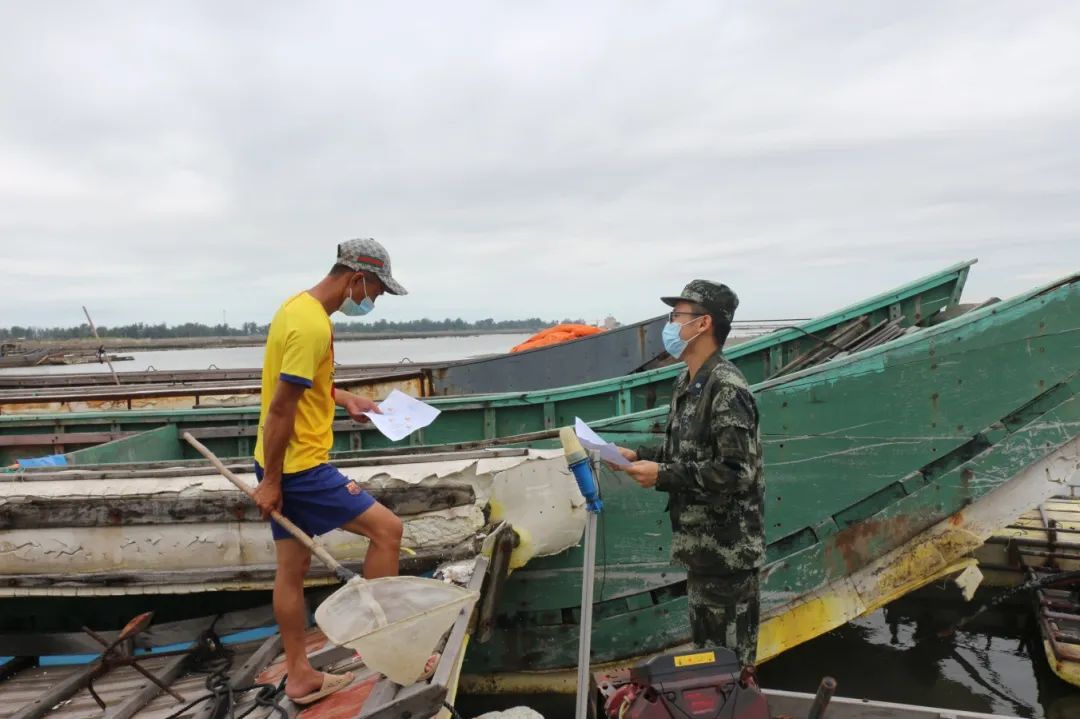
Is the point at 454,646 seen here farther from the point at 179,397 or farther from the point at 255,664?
the point at 179,397

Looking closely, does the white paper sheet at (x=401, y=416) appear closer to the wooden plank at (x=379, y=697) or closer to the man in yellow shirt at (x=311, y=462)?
the man in yellow shirt at (x=311, y=462)

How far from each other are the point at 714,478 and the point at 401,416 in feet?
5.18

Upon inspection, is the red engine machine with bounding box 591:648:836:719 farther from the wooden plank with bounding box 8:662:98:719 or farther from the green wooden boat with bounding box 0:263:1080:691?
the wooden plank with bounding box 8:662:98:719

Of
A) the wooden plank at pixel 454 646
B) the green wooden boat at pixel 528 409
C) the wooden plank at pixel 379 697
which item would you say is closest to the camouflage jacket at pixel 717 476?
the wooden plank at pixel 454 646

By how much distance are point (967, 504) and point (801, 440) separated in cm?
114

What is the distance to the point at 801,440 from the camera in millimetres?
4359

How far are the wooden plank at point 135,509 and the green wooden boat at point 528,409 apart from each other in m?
2.23

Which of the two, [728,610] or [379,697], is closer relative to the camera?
[379,697]

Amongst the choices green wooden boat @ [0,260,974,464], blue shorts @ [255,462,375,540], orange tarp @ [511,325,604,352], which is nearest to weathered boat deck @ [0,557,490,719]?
blue shorts @ [255,462,375,540]

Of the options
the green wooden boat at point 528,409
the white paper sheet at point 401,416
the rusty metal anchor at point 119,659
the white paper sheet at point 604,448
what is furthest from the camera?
the green wooden boat at point 528,409

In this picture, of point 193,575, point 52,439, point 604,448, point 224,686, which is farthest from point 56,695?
point 52,439

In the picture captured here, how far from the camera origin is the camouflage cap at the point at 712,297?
3012 mm

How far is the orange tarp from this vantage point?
949 cm

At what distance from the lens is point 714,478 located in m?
2.82
